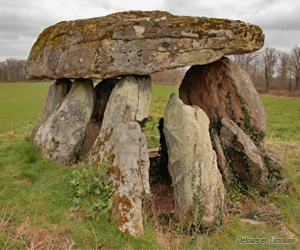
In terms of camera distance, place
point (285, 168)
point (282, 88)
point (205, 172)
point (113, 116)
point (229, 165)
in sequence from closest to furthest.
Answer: point (205, 172) < point (113, 116) < point (229, 165) < point (285, 168) < point (282, 88)

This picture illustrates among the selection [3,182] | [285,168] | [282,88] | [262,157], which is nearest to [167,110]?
[262,157]

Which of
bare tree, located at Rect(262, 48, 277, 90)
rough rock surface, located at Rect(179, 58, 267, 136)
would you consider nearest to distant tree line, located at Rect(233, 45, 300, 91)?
bare tree, located at Rect(262, 48, 277, 90)

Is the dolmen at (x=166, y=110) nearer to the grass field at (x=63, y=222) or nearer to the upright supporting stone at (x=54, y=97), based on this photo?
the upright supporting stone at (x=54, y=97)

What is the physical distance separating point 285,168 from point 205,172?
14.2 ft

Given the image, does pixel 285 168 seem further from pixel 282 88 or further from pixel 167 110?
pixel 282 88

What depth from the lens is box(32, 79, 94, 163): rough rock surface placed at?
6977mm

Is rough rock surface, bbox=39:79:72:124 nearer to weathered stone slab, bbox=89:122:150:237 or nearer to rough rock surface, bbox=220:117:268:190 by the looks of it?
weathered stone slab, bbox=89:122:150:237

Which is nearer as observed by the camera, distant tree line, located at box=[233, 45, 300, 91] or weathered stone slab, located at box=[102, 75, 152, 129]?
weathered stone slab, located at box=[102, 75, 152, 129]

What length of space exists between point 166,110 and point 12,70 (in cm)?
8649

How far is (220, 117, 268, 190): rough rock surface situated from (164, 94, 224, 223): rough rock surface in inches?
56.8

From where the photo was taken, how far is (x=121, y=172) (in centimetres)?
513

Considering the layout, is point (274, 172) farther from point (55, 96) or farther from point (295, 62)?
point (295, 62)

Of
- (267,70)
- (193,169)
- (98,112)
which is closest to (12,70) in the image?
(267,70)

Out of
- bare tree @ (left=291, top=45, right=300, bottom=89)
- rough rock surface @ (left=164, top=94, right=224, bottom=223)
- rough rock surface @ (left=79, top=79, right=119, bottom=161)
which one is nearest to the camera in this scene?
rough rock surface @ (left=164, top=94, right=224, bottom=223)
